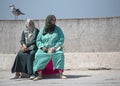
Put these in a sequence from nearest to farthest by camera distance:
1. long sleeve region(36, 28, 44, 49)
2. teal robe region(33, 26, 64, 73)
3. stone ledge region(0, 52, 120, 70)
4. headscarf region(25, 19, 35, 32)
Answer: teal robe region(33, 26, 64, 73), long sleeve region(36, 28, 44, 49), headscarf region(25, 19, 35, 32), stone ledge region(0, 52, 120, 70)

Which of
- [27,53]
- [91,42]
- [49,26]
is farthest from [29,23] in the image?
[91,42]

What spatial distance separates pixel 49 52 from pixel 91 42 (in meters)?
2.17

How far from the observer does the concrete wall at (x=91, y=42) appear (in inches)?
357

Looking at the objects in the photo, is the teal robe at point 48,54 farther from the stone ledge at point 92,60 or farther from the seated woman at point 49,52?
the stone ledge at point 92,60

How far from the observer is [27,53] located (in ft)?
25.1

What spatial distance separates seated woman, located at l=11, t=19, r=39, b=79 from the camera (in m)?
7.57

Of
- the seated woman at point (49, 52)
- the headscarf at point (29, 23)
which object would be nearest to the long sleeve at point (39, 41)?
the seated woman at point (49, 52)

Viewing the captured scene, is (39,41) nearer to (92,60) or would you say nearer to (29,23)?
(29,23)

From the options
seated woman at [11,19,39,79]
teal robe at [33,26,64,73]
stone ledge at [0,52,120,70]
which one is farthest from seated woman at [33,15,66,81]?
stone ledge at [0,52,120,70]

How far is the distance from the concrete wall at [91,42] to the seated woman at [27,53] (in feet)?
5.71

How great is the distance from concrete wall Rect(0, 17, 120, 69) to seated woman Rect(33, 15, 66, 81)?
1.67 m

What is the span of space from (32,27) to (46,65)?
0.99m

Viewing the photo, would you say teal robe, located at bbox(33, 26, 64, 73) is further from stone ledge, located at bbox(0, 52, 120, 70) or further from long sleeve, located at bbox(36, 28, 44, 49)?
stone ledge, located at bbox(0, 52, 120, 70)

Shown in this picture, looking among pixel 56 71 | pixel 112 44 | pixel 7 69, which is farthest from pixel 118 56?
pixel 7 69
